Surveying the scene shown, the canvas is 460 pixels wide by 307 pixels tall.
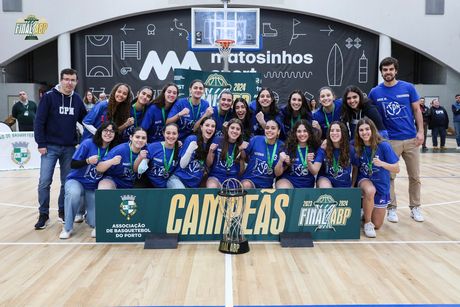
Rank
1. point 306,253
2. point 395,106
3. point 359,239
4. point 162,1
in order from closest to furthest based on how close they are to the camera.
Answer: point 306,253 → point 359,239 → point 395,106 → point 162,1

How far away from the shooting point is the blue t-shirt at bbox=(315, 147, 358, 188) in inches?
192

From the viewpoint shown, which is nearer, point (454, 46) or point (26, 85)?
point (454, 46)

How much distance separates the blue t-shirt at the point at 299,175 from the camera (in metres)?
4.91

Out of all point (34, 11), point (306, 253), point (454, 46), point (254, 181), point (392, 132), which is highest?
point (34, 11)

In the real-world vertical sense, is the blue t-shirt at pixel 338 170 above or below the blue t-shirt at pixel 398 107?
below

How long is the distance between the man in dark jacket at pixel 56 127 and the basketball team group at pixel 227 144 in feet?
0.04

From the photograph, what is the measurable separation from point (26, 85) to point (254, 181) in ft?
51.8

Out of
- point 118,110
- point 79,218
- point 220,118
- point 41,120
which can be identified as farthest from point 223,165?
point 41,120

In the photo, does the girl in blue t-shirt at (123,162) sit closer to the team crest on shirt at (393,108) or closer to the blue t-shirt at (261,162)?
the blue t-shirt at (261,162)

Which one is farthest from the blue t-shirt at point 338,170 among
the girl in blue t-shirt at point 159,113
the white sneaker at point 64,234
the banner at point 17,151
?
the banner at point 17,151

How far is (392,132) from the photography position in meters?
5.36

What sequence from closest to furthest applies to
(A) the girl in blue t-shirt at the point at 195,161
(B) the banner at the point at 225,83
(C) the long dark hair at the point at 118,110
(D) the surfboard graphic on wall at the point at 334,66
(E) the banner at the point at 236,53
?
(A) the girl in blue t-shirt at the point at 195,161
(C) the long dark hair at the point at 118,110
(B) the banner at the point at 225,83
(E) the banner at the point at 236,53
(D) the surfboard graphic on wall at the point at 334,66

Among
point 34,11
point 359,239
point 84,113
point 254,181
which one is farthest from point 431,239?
point 34,11

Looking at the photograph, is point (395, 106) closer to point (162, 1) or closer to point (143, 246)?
point (143, 246)
